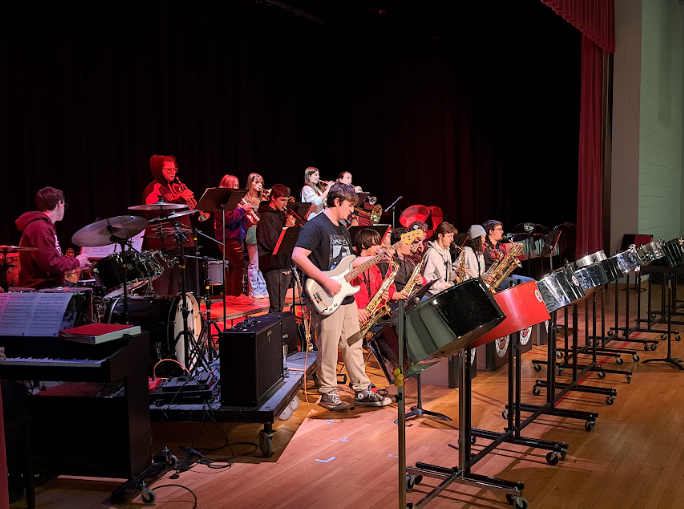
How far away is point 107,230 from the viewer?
13.4ft

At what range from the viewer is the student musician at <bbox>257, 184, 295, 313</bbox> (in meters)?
6.26

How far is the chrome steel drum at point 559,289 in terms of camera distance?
136 inches

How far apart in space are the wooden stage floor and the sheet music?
2.65 ft

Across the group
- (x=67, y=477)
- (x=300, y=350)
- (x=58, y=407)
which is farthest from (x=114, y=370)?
(x=300, y=350)

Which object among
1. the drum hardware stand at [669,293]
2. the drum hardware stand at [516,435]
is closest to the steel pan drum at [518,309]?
the drum hardware stand at [516,435]

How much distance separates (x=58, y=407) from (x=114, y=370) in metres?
0.60

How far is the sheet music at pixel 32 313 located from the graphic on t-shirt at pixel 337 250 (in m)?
1.64

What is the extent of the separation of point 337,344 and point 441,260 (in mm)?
1559

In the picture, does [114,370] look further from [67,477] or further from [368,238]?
[368,238]

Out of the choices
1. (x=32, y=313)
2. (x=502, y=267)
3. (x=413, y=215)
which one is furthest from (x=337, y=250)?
(x=413, y=215)

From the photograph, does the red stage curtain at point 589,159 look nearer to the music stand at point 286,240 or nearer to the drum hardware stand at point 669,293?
the drum hardware stand at point 669,293

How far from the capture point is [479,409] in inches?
173

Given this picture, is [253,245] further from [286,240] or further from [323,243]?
[323,243]

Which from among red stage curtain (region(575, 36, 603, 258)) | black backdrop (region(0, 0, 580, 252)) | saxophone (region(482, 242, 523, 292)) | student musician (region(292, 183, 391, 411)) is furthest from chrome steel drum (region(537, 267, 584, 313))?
red stage curtain (region(575, 36, 603, 258))
